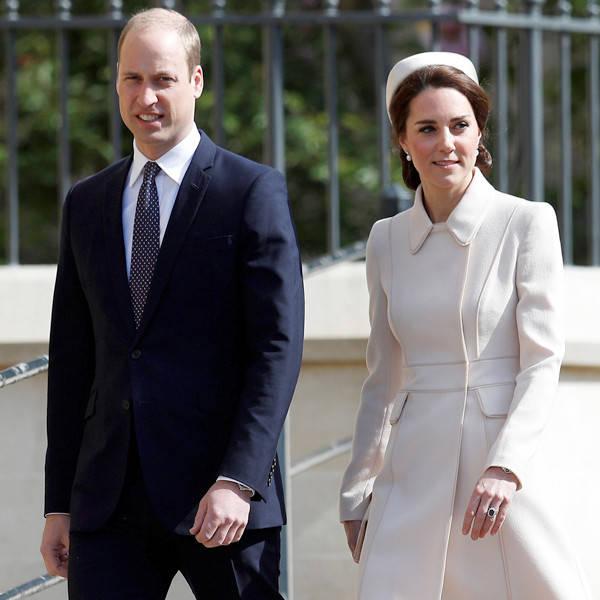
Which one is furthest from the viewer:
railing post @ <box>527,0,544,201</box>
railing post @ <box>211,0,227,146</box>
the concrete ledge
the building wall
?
railing post @ <box>527,0,544,201</box>

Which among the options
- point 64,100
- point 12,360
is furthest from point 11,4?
point 12,360

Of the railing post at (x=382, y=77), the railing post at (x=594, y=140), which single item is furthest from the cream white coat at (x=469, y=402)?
the railing post at (x=594, y=140)

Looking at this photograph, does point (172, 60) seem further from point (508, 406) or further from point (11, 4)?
point (11, 4)

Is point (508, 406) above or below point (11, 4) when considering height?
below

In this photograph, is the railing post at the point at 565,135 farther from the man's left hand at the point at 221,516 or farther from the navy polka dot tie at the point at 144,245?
the man's left hand at the point at 221,516

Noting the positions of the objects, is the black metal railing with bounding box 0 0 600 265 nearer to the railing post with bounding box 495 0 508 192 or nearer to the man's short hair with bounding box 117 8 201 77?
the railing post with bounding box 495 0 508 192

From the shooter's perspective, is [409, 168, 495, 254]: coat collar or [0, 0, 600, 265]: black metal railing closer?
[409, 168, 495, 254]: coat collar

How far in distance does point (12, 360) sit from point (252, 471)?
2277mm

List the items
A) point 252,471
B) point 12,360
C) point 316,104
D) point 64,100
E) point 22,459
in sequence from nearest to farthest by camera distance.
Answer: point 252,471, point 22,459, point 12,360, point 64,100, point 316,104

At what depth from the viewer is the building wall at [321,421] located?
4.59 m

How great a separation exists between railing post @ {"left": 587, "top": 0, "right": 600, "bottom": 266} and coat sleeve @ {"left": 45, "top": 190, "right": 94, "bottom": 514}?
9.97 feet

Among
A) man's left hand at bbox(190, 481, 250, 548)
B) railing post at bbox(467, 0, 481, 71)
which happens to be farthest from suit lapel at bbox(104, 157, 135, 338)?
railing post at bbox(467, 0, 481, 71)

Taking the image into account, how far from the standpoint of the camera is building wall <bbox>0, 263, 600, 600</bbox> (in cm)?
459

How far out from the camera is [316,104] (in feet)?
34.0
